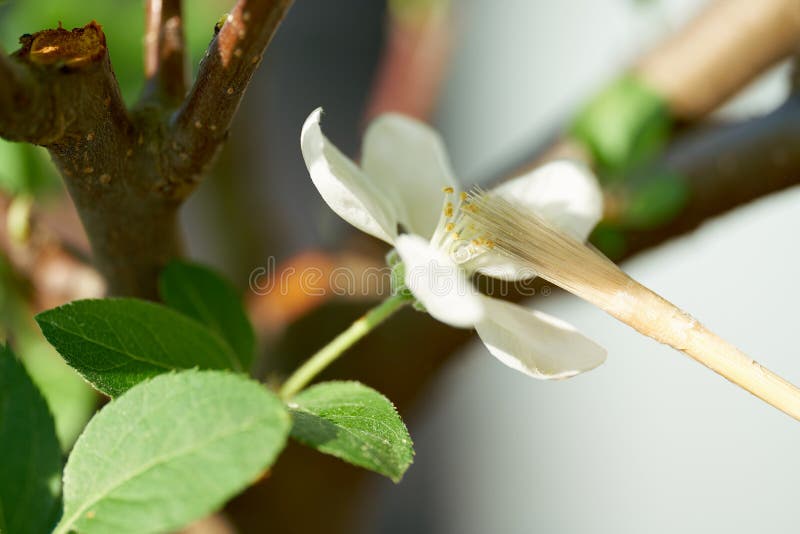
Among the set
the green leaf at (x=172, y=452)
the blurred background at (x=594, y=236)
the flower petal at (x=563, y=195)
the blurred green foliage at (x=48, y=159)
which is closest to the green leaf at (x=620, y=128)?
the blurred background at (x=594, y=236)

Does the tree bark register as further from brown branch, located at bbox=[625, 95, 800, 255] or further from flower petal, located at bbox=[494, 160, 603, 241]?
brown branch, located at bbox=[625, 95, 800, 255]

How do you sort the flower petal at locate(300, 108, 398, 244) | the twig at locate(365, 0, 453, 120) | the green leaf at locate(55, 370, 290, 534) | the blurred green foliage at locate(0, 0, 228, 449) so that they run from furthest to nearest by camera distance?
1. the twig at locate(365, 0, 453, 120)
2. the blurred green foliage at locate(0, 0, 228, 449)
3. the flower petal at locate(300, 108, 398, 244)
4. the green leaf at locate(55, 370, 290, 534)

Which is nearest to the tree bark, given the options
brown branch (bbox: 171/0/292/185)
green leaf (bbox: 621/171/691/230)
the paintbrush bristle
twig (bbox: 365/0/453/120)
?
brown branch (bbox: 171/0/292/185)

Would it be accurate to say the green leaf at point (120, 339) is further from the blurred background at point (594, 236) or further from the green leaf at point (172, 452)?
the blurred background at point (594, 236)

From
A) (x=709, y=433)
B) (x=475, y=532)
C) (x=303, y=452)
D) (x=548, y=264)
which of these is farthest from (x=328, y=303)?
(x=475, y=532)

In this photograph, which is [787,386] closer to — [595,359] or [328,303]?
[595,359]

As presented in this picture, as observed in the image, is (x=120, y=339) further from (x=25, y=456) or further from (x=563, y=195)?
(x=563, y=195)
